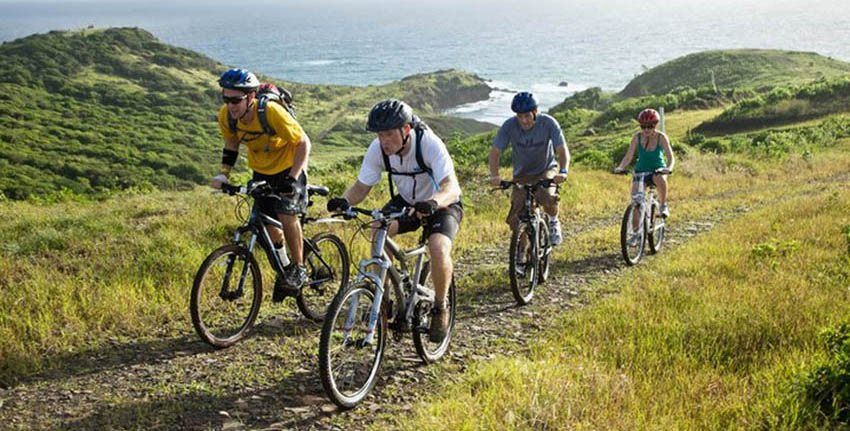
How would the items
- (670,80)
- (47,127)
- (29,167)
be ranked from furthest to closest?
1. (47,127)
2. (670,80)
3. (29,167)

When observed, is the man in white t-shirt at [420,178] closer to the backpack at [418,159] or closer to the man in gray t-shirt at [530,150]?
the backpack at [418,159]

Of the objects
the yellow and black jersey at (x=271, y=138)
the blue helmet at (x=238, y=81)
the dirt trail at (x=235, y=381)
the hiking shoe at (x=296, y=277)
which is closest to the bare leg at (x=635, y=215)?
the dirt trail at (x=235, y=381)

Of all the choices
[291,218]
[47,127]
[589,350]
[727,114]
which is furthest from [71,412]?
[47,127]

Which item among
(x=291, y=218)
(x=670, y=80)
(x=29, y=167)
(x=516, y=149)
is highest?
(x=670, y=80)

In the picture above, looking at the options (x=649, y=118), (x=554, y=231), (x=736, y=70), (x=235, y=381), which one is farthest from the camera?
(x=736, y=70)

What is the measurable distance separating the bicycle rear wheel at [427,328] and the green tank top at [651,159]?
577cm

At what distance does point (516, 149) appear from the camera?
944 centimetres

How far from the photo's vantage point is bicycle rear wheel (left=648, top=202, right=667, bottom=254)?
11148mm

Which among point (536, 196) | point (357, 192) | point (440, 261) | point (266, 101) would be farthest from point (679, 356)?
point (266, 101)

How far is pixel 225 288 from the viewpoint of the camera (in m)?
6.60

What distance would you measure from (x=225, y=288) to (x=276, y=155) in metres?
1.50

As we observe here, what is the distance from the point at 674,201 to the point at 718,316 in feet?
40.8

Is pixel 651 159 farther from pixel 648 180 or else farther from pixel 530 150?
pixel 530 150

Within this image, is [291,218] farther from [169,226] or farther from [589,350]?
[169,226]
